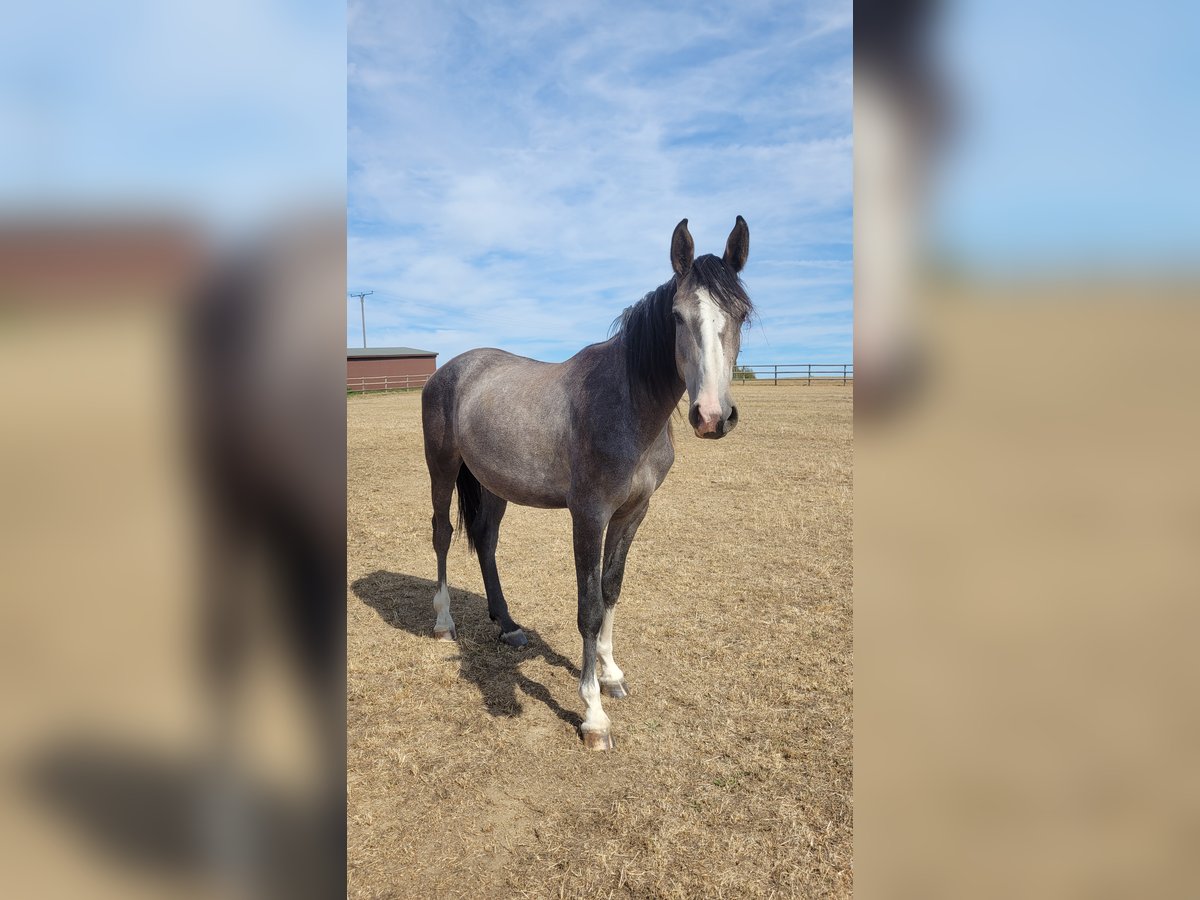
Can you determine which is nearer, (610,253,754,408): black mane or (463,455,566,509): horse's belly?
(610,253,754,408): black mane

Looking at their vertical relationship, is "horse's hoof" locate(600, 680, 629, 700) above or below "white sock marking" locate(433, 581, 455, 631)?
below

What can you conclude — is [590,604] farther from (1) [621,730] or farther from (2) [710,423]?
(2) [710,423]

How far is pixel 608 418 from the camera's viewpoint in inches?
127

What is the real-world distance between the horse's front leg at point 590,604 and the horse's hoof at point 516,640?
1.16 metres

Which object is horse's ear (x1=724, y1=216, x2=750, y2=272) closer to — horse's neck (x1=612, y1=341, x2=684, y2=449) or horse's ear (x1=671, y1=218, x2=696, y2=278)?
horse's ear (x1=671, y1=218, x2=696, y2=278)

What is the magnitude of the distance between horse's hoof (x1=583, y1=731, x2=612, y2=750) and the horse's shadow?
18cm

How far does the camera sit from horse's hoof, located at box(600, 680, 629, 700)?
370 cm

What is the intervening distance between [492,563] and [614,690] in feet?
4.71
